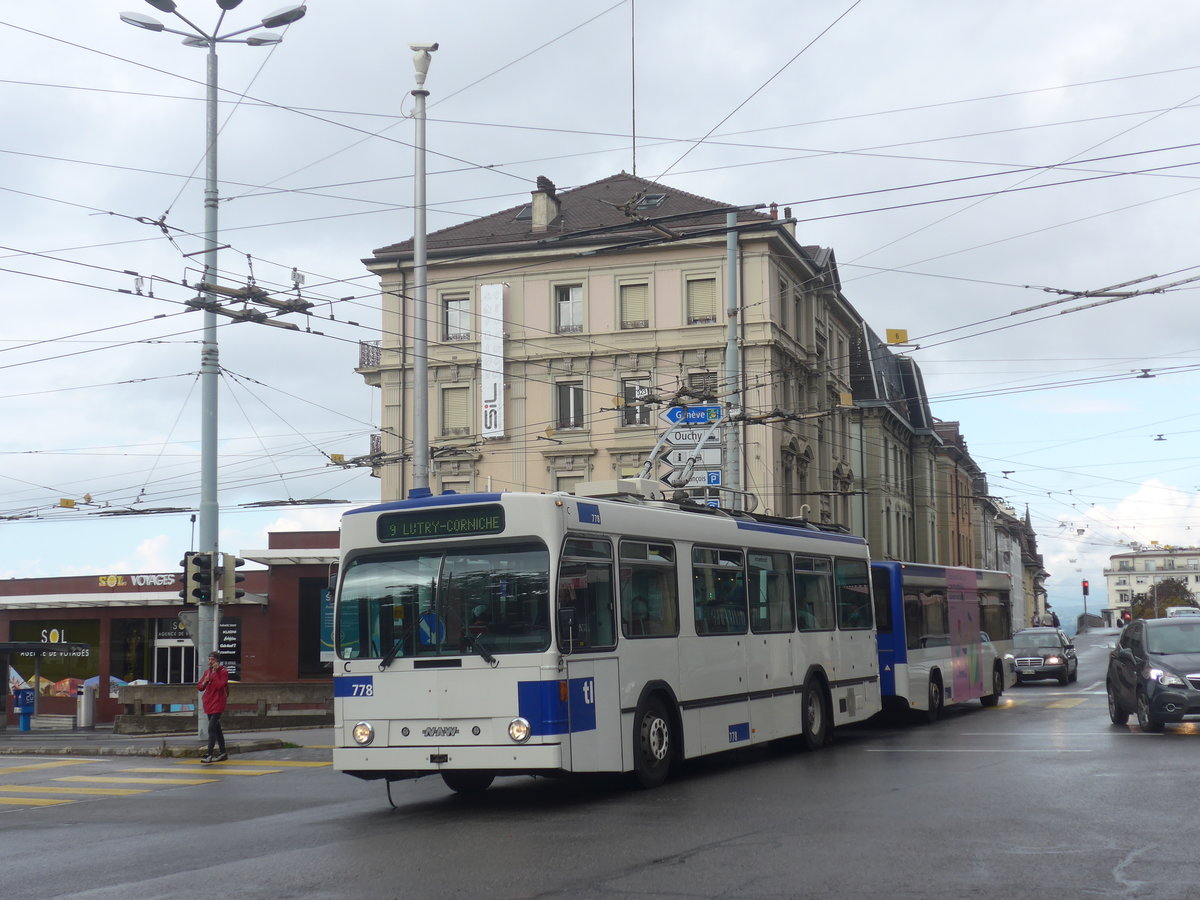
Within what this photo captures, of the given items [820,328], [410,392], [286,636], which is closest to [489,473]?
[410,392]

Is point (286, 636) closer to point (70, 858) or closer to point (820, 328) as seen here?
point (820, 328)

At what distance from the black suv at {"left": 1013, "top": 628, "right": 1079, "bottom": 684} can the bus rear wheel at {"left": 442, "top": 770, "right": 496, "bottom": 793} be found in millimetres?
27398

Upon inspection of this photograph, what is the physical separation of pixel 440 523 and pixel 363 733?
2015mm

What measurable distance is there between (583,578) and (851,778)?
3.55 m

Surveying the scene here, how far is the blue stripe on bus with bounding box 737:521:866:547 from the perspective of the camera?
1733 cm

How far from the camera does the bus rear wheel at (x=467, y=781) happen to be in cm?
1428

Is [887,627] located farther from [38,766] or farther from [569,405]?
[569,405]

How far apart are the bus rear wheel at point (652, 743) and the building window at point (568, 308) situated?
33.3 meters

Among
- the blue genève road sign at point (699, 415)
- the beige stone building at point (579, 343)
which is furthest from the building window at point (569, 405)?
the blue genève road sign at point (699, 415)

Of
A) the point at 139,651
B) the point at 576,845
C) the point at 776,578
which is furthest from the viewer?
the point at 139,651

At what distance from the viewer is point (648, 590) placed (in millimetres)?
14602

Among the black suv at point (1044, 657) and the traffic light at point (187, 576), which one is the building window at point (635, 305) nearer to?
the black suv at point (1044, 657)

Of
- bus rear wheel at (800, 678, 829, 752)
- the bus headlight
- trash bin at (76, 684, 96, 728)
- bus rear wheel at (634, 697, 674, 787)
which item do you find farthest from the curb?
trash bin at (76, 684, 96, 728)

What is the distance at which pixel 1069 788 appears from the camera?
12961mm
